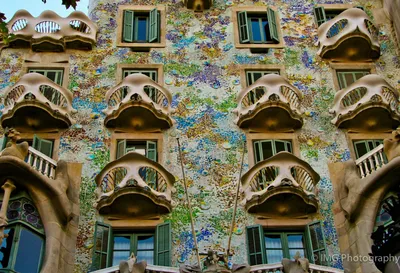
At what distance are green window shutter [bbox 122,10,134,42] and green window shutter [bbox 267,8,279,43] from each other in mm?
4736

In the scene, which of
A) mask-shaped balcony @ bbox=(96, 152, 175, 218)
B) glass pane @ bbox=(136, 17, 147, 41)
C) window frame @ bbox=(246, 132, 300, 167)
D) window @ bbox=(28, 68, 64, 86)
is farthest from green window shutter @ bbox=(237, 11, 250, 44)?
mask-shaped balcony @ bbox=(96, 152, 175, 218)

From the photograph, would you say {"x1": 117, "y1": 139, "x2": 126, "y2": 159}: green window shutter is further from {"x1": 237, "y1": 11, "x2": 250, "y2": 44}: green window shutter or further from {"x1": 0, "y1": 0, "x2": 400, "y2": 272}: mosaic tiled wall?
{"x1": 237, "y1": 11, "x2": 250, "y2": 44}: green window shutter

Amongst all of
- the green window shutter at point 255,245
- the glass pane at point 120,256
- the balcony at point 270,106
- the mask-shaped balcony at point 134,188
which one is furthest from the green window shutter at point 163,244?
the balcony at point 270,106

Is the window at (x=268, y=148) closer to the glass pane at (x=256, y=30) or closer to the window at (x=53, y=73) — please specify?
the glass pane at (x=256, y=30)

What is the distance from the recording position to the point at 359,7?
24.8 meters

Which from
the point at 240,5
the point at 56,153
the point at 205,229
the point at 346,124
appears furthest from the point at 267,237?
the point at 240,5

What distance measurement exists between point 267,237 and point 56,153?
648 cm

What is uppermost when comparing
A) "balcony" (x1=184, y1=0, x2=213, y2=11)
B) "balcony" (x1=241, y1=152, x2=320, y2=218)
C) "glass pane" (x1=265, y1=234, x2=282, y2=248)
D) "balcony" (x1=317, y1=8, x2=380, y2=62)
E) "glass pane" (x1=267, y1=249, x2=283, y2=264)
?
"balcony" (x1=184, y1=0, x2=213, y2=11)

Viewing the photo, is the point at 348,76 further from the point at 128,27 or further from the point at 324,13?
the point at 128,27

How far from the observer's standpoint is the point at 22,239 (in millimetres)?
16578

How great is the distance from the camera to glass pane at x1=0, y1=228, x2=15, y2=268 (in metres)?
15.9

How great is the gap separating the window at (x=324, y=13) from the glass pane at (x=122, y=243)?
10.7 metres

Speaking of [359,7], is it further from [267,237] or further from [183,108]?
[267,237]

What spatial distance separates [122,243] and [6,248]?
3.15 metres
